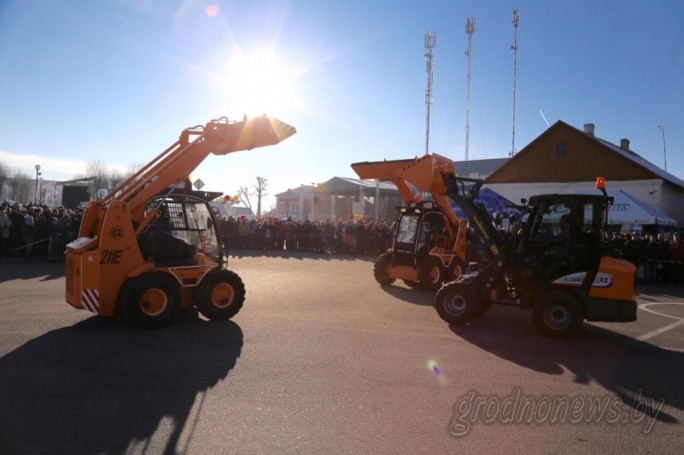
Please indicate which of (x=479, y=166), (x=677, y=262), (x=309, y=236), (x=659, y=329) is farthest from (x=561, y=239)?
(x=479, y=166)

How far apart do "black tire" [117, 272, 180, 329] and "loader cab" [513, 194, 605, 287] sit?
19.8ft

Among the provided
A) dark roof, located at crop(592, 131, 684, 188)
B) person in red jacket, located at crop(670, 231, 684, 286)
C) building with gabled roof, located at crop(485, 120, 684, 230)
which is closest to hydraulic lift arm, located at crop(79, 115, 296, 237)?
person in red jacket, located at crop(670, 231, 684, 286)

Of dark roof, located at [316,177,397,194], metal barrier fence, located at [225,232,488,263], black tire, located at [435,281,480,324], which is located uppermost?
dark roof, located at [316,177,397,194]

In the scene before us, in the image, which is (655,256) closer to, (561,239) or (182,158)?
(561,239)

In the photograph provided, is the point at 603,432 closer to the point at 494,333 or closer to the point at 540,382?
the point at 540,382

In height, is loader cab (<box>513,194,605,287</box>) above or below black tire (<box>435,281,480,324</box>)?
above

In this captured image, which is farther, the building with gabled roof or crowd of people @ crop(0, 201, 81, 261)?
the building with gabled roof

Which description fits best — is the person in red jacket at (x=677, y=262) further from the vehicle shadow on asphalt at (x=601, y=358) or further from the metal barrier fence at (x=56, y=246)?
the metal barrier fence at (x=56, y=246)

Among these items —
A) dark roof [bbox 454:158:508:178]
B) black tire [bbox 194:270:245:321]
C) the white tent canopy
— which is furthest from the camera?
dark roof [bbox 454:158:508:178]

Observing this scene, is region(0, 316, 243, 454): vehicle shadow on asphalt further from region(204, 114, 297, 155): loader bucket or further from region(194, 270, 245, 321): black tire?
region(204, 114, 297, 155): loader bucket

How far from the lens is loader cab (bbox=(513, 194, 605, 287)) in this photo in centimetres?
782

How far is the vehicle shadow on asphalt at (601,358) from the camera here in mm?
5488

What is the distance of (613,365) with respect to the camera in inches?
260

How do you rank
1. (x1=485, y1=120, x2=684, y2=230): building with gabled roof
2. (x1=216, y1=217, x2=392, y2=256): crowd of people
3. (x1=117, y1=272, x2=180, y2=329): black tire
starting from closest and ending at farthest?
(x1=117, y1=272, x2=180, y2=329): black tire
(x1=216, y1=217, x2=392, y2=256): crowd of people
(x1=485, y1=120, x2=684, y2=230): building with gabled roof
